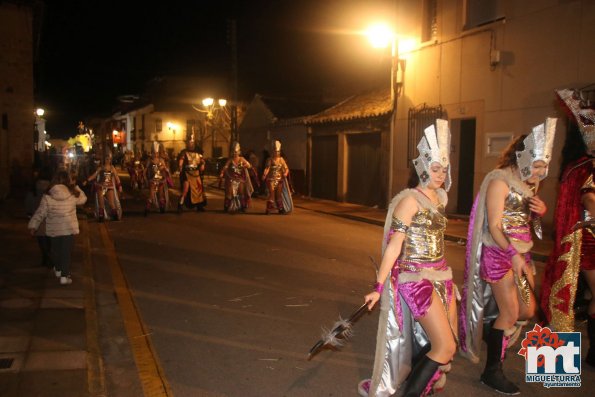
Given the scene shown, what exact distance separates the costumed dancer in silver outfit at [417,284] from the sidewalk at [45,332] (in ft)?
7.28

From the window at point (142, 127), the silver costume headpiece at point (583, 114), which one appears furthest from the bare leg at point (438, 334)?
the window at point (142, 127)

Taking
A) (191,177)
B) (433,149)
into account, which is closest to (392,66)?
(191,177)

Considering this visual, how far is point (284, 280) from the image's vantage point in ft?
25.8

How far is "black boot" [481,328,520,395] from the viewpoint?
4.21 m

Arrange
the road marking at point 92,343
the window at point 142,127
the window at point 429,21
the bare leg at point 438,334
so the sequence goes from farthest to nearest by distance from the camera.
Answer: the window at point 142,127, the window at point 429,21, the road marking at point 92,343, the bare leg at point 438,334

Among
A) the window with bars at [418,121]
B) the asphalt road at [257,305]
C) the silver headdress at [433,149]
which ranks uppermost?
the window with bars at [418,121]

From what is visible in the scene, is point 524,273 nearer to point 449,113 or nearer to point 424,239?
point 424,239

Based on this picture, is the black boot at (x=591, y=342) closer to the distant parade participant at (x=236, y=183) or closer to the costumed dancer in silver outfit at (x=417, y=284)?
the costumed dancer in silver outfit at (x=417, y=284)

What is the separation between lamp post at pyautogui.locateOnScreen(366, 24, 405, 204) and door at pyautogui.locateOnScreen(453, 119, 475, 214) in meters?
2.42

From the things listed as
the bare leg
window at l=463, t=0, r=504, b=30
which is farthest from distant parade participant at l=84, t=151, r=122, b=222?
the bare leg

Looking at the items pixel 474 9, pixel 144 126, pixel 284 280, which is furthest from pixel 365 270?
pixel 144 126

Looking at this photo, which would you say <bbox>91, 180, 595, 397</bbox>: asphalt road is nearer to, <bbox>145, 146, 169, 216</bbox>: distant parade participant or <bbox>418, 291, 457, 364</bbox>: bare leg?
<bbox>418, 291, 457, 364</bbox>: bare leg

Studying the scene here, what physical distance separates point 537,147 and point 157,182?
12.9m
